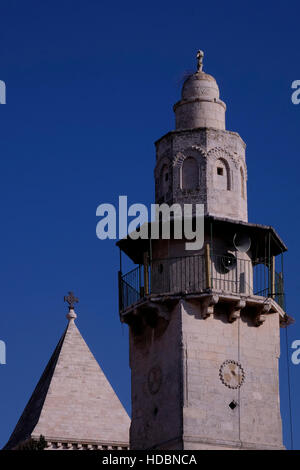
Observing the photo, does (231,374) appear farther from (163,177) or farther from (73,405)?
(73,405)

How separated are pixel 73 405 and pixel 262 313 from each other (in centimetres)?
1272

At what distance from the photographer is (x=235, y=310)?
42.4m

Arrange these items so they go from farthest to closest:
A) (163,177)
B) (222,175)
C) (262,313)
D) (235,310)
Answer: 1. (163,177)
2. (222,175)
3. (262,313)
4. (235,310)

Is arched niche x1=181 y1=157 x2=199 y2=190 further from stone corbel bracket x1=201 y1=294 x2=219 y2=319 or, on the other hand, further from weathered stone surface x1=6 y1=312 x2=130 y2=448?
weathered stone surface x1=6 y1=312 x2=130 y2=448

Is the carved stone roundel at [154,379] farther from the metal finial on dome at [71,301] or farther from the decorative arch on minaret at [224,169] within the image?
the metal finial on dome at [71,301]

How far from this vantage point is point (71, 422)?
173 feet

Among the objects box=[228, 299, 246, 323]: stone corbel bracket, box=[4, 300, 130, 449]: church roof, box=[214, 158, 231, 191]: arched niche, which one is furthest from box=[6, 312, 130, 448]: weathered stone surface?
box=[214, 158, 231, 191]: arched niche

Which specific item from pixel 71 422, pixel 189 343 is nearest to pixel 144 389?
pixel 189 343

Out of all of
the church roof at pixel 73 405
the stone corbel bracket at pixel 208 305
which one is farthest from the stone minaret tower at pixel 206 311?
the church roof at pixel 73 405

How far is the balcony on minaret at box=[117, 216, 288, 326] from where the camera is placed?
42.3 meters

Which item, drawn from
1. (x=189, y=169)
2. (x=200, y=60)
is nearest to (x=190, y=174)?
(x=189, y=169)
